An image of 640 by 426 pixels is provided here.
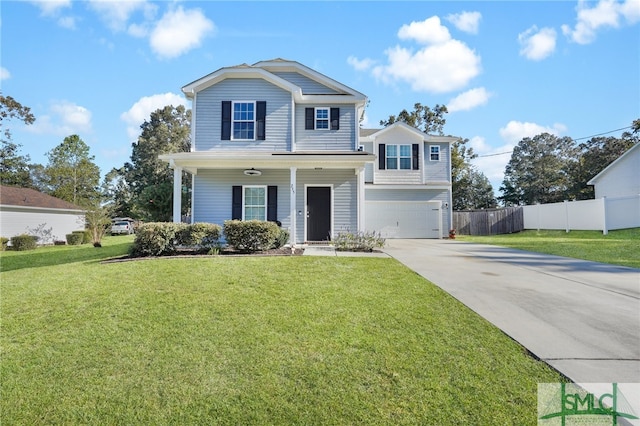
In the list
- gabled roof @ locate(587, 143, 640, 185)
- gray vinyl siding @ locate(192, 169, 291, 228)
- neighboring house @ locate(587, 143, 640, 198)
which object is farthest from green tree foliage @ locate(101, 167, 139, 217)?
neighboring house @ locate(587, 143, 640, 198)

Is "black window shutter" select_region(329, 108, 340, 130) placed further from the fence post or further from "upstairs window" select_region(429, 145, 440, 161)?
the fence post

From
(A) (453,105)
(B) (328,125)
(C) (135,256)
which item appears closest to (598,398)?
(C) (135,256)

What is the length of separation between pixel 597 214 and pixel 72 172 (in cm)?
4602

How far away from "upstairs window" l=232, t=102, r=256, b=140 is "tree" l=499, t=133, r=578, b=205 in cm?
4028

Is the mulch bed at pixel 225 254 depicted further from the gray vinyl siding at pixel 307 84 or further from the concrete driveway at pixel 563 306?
the gray vinyl siding at pixel 307 84

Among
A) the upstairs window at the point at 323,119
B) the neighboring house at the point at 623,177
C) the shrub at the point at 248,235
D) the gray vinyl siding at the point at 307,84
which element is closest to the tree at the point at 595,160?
the neighboring house at the point at 623,177

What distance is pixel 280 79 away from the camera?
12445 mm

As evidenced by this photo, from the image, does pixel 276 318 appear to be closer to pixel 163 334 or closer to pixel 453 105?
pixel 163 334

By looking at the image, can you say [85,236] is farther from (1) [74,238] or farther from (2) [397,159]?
(2) [397,159]

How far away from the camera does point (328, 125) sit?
13.2 meters

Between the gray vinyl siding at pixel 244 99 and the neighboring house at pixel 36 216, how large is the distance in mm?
15659

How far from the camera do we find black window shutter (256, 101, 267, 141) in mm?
12684

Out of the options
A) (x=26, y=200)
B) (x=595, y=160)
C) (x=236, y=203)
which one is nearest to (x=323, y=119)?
(x=236, y=203)

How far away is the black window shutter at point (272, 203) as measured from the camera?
40.8ft
